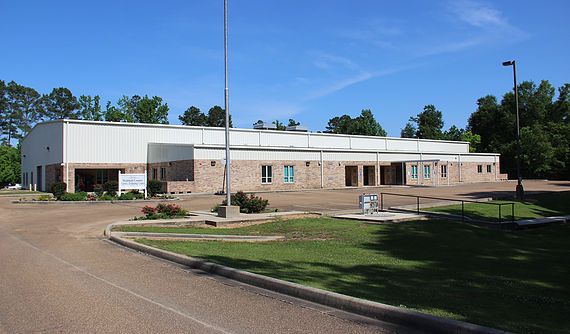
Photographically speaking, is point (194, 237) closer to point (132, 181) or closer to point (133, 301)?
point (133, 301)

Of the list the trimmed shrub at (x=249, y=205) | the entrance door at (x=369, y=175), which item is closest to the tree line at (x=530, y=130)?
the entrance door at (x=369, y=175)

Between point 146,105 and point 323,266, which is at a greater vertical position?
point 146,105

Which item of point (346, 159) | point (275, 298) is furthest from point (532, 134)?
point (275, 298)

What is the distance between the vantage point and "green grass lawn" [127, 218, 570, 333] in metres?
6.86

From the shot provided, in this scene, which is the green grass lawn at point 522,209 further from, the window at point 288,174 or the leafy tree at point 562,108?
the leafy tree at point 562,108

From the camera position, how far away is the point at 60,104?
115 meters

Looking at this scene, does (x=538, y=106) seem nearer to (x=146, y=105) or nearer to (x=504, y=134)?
(x=504, y=134)

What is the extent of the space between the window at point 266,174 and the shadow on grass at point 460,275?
94.5 feet

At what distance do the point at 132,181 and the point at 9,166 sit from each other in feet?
178

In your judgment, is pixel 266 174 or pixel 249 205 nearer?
pixel 249 205

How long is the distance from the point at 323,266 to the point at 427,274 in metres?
2.07

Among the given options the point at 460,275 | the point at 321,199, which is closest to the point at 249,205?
the point at 321,199

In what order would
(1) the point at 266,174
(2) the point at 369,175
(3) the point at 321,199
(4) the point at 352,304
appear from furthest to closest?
(2) the point at 369,175 < (1) the point at 266,174 < (3) the point at 321,199 < (4) the point at 352,304

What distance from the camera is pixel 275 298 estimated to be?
302 inches
